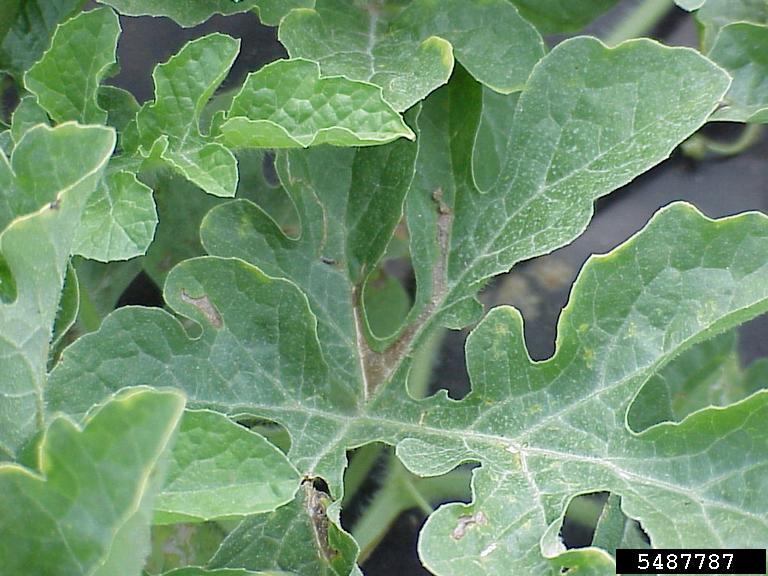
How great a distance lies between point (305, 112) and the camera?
3.56 feet

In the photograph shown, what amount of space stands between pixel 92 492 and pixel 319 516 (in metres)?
0.45

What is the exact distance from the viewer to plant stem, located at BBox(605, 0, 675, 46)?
193 cm

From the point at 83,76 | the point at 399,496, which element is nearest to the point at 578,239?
the point at 399,496

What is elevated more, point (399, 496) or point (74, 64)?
point (74, 64)

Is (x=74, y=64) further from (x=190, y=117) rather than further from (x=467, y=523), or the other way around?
(x=467, y=523)

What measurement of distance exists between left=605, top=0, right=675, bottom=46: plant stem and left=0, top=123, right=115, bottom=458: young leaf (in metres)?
1.35

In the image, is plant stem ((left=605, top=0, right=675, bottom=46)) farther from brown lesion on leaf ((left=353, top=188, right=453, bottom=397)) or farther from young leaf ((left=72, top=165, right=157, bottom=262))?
young leaf ((left=72, top=165, right=157, bottom=262))

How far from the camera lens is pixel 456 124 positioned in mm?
1319

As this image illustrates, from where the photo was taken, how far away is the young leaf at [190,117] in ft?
3.54

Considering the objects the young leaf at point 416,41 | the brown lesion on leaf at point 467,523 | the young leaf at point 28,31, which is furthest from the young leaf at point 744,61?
the young leaf at point 28,31

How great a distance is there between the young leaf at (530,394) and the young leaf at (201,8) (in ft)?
1.11

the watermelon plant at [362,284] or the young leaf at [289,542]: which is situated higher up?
the watermelon plant at [362,284]

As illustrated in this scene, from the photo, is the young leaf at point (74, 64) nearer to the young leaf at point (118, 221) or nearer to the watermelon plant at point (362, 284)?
the watermelon plant at point (362, 284)

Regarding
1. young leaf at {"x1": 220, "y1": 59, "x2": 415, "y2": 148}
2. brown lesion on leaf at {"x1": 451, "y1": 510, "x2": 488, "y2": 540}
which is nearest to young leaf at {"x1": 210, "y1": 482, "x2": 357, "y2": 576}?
brown lesion on leaf at {"x1": 451, "y1": 510, "x2": 488, "y2": 540}
